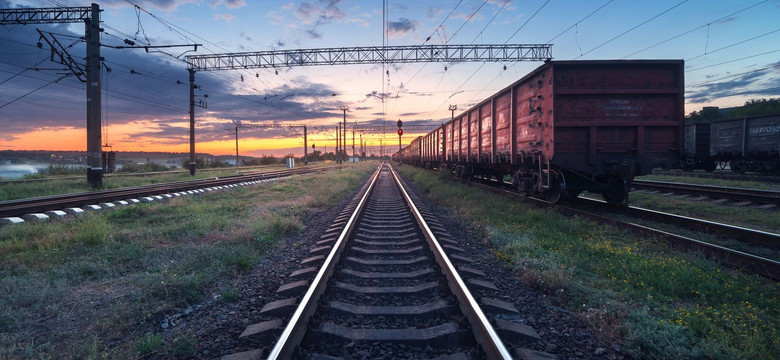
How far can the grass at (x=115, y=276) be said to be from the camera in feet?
10.3

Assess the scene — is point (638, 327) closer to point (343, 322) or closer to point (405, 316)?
point (405, 316)

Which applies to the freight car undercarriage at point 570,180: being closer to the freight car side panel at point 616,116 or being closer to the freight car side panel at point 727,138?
the freight car side panel at point 616,116

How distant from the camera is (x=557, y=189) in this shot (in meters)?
9.75

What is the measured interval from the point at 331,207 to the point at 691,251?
30.1ft

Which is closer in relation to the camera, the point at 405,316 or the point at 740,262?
the point at 405,316

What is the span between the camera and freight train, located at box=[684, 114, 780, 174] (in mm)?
18625

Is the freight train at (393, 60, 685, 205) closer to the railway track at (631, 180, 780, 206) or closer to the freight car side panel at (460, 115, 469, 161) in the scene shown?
the railway track at (631, 180, 780, 206)

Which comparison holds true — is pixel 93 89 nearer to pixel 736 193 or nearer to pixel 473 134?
pixel 473 134

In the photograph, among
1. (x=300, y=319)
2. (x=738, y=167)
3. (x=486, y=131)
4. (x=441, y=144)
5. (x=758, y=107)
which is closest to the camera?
(x=300, y=319)

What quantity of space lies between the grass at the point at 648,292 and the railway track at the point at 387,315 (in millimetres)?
831

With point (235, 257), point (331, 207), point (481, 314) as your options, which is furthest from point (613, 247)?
point (331, 207)

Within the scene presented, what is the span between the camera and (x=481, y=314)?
3064mm

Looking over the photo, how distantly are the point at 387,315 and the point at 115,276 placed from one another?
3.94 metres

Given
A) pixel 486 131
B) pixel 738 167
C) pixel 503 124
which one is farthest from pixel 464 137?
pixel 738 167
